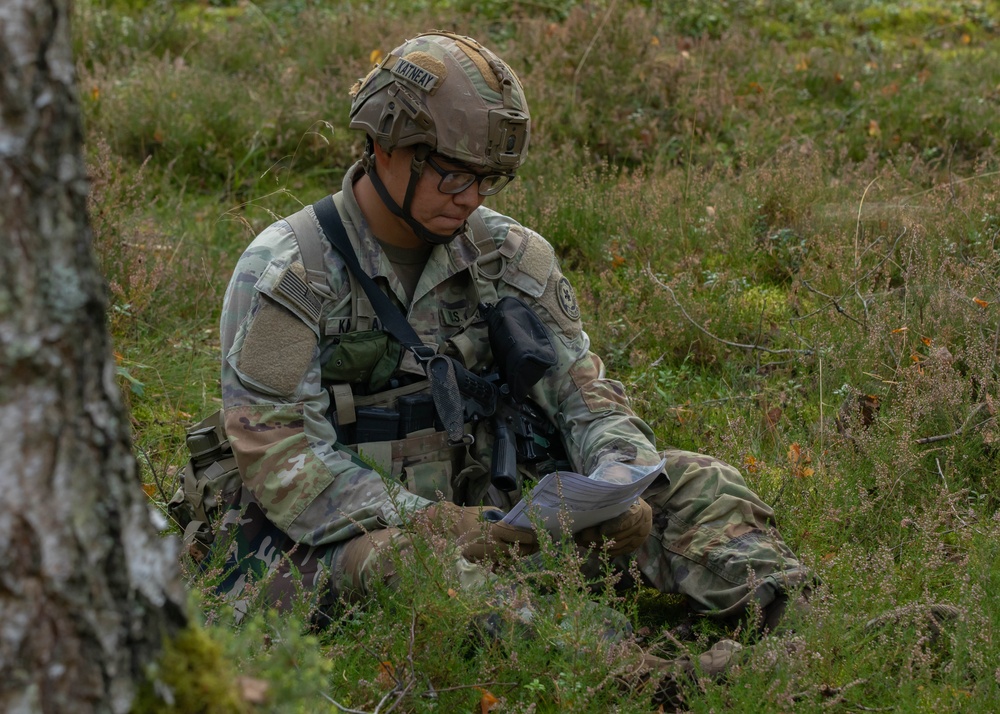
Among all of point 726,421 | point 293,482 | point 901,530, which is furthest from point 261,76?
point 901,530

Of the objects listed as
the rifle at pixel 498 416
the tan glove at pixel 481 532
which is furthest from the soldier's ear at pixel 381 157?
the tan glove at pixel 481 532

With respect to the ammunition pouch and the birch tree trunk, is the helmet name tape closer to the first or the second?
the ammunition pouch

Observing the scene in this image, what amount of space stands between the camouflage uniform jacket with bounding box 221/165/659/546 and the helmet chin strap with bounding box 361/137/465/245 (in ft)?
0.32

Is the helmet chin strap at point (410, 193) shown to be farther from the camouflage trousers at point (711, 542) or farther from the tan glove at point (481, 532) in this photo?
the camouflage trousers at point (711, 542)

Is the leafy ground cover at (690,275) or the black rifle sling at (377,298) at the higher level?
the black rifle sling at (377,298)

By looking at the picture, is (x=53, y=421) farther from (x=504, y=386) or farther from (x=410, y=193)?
(x=504, y=386)

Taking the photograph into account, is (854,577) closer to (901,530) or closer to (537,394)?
(901,530)

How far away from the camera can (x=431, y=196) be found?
3197 mm

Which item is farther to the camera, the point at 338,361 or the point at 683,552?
the point at 683,552

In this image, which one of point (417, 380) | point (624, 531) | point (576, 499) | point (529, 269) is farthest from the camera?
point (529, 269)

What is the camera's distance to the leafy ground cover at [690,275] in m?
2.50

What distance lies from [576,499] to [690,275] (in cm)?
237

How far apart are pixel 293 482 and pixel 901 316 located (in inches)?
109

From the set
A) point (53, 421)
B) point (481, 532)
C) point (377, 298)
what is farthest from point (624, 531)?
point (53, 421)
